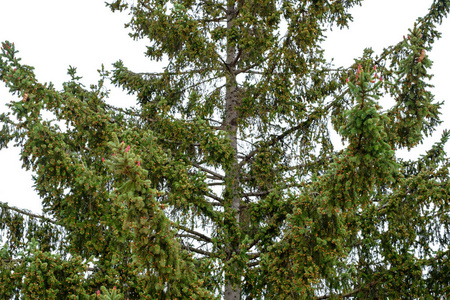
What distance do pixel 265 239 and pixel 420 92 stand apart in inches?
131

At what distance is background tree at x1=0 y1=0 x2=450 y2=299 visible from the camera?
19.6 feet

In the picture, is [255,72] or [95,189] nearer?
[95,189]

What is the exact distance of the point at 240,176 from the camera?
1005cm

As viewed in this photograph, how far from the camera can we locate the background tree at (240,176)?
598 centimetres

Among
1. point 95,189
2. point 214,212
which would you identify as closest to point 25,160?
point 95,189

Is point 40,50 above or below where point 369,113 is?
above

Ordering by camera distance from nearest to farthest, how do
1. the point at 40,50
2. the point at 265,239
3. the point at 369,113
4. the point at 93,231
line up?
the point at 369,113
the point at 93,231
the point at 265,239
the point at 40,50

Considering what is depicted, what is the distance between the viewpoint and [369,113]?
5.17 meters

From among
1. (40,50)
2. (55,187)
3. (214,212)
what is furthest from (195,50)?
(40,50)

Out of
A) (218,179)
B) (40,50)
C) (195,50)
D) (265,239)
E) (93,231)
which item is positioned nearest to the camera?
(93,231)

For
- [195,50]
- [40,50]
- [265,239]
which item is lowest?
[265,239]

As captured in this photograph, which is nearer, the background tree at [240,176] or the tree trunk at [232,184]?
the background tree at [240,176]

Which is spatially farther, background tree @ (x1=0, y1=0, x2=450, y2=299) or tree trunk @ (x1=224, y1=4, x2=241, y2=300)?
tree trunk @ (x1=224, y1=4, x2=241, y2=300)

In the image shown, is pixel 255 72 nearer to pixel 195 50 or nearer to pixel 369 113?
pixel 195 50
